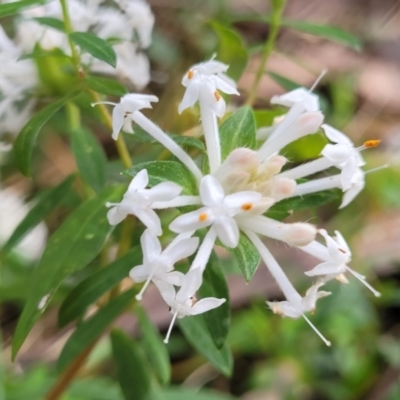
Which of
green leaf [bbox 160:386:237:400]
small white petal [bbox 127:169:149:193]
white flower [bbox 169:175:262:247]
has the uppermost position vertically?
small white petal [bbox 127:169:149:193]

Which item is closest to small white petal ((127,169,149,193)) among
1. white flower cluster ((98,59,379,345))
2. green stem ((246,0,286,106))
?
white flower cluster ((98,59,379,345))

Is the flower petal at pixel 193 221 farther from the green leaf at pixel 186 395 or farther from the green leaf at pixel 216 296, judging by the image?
the green leaf at pixel 186 395

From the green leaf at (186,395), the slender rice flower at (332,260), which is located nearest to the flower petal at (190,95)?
the slender rice flower at (332,260)

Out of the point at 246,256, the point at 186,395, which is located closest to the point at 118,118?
the point at 246,256

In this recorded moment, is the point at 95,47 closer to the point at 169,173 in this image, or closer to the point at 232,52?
the point at 169,173

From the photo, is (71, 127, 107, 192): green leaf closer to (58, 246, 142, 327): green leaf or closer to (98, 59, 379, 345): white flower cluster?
(58, 246, 142, 327): green leaf

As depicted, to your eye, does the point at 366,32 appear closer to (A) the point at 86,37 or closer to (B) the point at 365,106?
(B) the point at 365,106

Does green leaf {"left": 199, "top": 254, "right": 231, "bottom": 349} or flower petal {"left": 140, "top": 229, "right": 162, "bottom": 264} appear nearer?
flower petal {"left": 140, "top": 229, "right": 162, "bottom": 264}
